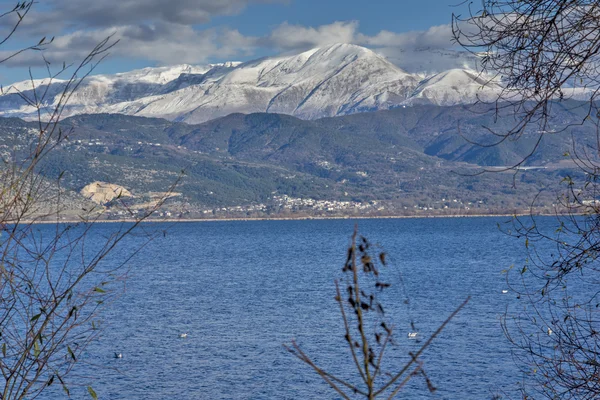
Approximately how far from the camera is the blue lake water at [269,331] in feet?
88.1

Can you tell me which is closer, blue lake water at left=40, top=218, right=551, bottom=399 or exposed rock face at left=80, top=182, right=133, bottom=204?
exposed rock face at left=80, top=182, right=133, bottom=204

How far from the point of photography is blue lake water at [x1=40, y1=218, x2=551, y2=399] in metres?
26.9

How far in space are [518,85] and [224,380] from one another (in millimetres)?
23229

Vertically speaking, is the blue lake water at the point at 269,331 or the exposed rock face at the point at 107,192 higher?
the exposed rock face at the point at 107,192

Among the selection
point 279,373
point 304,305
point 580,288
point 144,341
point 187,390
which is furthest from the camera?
point 580,288

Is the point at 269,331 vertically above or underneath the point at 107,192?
underneath

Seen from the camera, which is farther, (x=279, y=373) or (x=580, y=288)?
(x=580, y=288)

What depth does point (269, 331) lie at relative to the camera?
37625mm

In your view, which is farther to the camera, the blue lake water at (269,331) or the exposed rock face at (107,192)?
the blue lake water at (269,331)

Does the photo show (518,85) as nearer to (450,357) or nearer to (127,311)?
(450,357)

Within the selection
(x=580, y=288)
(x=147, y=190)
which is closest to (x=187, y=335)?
(x=580, y=288)

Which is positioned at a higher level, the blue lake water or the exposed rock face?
the exposed rock face

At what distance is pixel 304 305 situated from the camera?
4594cm

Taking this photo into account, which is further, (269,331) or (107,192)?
(269,331)
